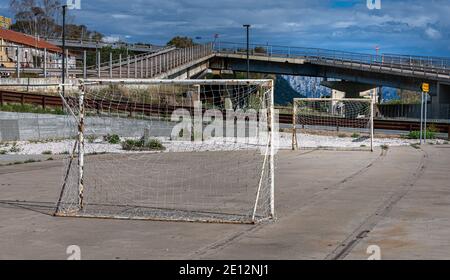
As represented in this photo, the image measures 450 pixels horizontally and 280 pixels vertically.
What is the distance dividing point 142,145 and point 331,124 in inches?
765

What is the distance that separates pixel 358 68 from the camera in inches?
2889

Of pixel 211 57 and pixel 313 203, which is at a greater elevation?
pixel 211 57

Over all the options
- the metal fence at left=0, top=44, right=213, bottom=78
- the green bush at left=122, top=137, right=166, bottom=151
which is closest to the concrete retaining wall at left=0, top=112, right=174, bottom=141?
the green bush at left=122, top=137, right=166, bottom=151

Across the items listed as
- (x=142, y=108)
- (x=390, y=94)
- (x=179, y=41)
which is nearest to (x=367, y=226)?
(x=142, y=108)

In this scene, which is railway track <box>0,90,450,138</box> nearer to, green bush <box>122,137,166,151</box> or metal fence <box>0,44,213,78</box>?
green bush <box>122,137,166,151</box>

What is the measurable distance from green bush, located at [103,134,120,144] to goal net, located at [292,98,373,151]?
945 centimetres

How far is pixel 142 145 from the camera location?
90.4 feet

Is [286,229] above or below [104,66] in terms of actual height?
below

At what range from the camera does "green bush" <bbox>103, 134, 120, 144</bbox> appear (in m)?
29.2

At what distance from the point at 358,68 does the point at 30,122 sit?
164ft

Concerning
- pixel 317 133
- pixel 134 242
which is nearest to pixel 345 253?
pixel 134 242

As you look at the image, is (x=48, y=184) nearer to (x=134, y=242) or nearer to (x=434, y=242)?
(x=134, y=242)

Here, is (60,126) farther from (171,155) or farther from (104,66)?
(104,66)

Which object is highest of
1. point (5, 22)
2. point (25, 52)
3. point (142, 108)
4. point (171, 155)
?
point (5, 22)
